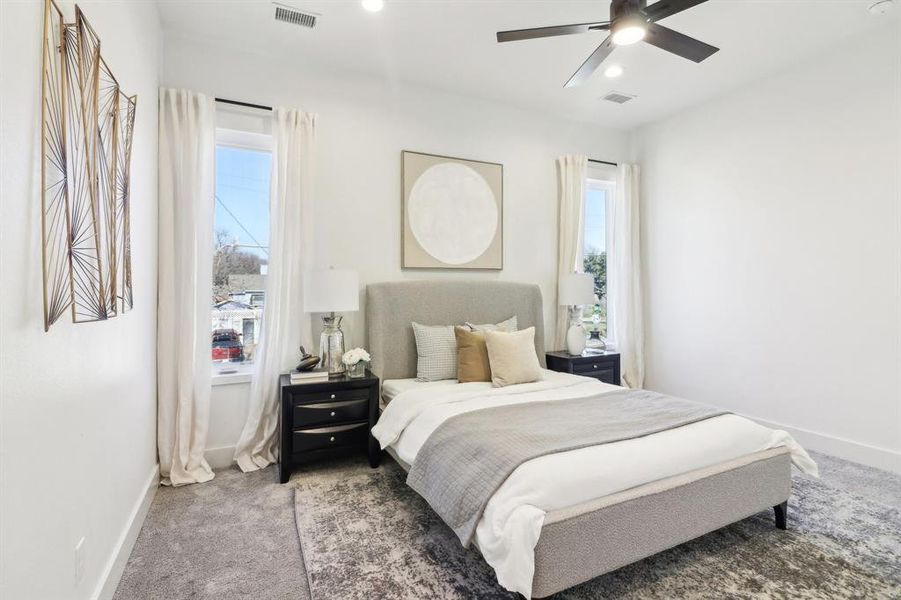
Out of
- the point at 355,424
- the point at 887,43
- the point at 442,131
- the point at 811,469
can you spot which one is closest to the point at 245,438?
the point at 355,424

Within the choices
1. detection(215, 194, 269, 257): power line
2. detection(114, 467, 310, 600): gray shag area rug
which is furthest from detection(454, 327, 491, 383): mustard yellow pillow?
detection(215, 194, 269, 257): power line

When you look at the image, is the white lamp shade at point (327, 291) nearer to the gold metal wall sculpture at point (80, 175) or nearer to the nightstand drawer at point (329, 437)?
the nightstand drawer at point (329, 437)

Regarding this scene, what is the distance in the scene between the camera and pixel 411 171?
3736mm

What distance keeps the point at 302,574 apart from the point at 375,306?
192 centimetres

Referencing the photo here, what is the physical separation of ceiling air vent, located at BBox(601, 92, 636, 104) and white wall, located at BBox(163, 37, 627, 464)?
552 millimetres

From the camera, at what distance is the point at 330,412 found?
2994 mm

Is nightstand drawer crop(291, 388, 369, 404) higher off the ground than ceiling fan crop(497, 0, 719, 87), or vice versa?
ceiling fan crop(497, 0, 719, 87)

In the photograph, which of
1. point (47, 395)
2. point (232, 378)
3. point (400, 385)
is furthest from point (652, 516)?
point (232, 378)

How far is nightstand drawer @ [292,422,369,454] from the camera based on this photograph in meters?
2.92

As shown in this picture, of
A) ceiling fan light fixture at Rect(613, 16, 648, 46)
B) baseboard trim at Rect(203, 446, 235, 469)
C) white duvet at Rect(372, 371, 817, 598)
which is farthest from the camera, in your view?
baseboard trim at Rect(203, 446, 235, 469)

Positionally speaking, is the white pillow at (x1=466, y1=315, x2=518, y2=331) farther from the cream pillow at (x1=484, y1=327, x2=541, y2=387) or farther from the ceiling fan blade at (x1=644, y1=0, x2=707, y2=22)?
the ceiling fan blade at (x1=644, y1=0, x2=707, y2=22)

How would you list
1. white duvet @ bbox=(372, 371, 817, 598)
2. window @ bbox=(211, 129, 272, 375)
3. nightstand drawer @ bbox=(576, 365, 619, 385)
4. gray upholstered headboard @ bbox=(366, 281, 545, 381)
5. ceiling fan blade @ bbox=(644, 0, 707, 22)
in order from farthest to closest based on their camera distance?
nightstand drawer @ bbox=(576, 365, 619, 385)
gray upholstered headboard @ bbox=(366, 281, 545, 381)
window @ bbox=(211, 129, 272, 375)
ceiling fan blade @ bbox=(644, 0, 707, 22)
white duvet @ bbox=(372, 371, 817, 598)

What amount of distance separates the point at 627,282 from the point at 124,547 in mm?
4561

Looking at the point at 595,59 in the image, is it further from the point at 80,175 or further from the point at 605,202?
the point at 605,202
